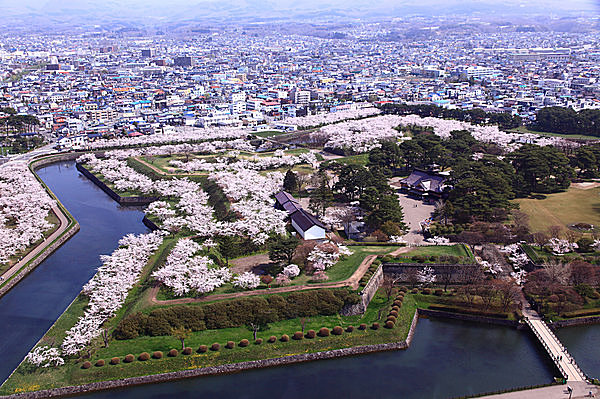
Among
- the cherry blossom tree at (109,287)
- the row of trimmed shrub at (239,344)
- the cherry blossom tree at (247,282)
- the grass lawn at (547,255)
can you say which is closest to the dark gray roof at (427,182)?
the grass lawn at (547,255)

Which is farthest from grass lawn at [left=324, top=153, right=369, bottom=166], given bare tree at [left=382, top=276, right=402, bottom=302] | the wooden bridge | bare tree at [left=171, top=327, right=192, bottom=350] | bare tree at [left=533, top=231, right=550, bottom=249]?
bare tree at [left=171, top=327, right=192, bottom=350]

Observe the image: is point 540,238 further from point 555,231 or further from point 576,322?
point 576,322

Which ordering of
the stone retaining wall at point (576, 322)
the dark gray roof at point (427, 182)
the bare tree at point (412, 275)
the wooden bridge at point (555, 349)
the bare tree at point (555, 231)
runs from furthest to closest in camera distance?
the dark gray roof at point (427, 182) → the bare tree at point (555, 231) → the bare tree at point (412, 275) → the stone retaining wall at point (576, 322) → the wooden bridge at point (555, 349)

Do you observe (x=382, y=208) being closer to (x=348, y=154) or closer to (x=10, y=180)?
(x=348, y=154)

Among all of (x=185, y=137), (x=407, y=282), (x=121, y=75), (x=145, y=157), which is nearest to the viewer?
(x=407, y=282)

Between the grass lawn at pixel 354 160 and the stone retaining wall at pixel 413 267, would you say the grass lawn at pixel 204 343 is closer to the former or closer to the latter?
the stone retaining wall at pixel 413 267

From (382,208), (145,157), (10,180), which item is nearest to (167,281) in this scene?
(382,208)

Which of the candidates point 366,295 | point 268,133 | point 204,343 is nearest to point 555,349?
point 366,295
